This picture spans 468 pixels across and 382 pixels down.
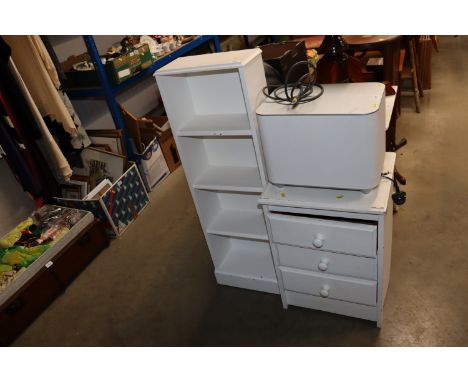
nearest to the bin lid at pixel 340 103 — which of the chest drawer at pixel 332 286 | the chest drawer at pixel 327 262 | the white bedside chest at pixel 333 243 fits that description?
the white bedside chest at pixel 333 243

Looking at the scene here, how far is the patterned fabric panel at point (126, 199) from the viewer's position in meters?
2.53

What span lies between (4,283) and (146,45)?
1824 mm

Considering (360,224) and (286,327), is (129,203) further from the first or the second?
(360,224)

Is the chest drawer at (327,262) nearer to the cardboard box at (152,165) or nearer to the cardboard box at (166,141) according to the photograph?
the cardboard box at (152,165)

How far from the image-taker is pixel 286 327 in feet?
5.79

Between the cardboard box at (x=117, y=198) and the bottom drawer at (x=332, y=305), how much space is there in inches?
54.4

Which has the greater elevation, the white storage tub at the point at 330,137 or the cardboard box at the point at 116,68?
the cardboard box at the point at 116,68

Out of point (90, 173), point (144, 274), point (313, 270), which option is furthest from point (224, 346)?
point (90, 173)

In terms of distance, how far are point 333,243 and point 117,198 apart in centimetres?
166

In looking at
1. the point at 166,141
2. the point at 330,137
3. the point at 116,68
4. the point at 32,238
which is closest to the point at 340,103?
the point at 330,137

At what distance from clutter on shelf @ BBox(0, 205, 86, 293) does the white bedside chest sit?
4.66 ft

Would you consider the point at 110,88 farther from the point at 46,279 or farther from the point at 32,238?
the point at 46,279

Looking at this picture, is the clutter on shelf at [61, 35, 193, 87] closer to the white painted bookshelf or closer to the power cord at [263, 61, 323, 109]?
the white painted bookshelf

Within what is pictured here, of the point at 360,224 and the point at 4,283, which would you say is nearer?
the point at 360,224
